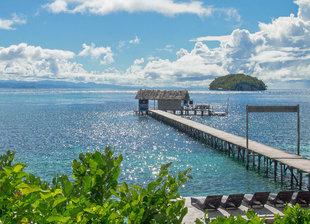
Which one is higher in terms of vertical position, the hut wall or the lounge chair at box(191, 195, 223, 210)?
the hut wall


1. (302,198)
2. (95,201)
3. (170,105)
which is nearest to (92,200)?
(95,201)

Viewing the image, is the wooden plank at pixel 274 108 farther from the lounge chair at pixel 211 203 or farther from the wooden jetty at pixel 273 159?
the lounge chair at pixel 211 203

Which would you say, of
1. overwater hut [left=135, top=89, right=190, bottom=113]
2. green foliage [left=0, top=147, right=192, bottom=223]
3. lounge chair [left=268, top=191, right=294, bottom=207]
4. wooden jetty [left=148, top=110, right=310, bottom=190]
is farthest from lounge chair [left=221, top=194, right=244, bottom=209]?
overwater hut [left=135, top=89, right=190, bottom=113]

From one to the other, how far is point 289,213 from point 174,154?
84.3 feet

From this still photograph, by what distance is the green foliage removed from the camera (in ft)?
7.95

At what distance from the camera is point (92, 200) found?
3.08 metres

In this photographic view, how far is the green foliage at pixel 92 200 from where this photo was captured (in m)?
2.42

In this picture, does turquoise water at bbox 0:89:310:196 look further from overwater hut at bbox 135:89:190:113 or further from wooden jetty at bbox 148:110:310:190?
overwater hut at bbox 135:89:190:113

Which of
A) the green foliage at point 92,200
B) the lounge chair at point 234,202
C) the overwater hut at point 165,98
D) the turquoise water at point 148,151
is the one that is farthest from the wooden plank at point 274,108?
the overwater hut at point 165,98

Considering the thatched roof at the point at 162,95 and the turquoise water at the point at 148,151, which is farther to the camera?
the thatched roof at the point at 162,95

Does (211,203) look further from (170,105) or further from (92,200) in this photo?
(170,105)

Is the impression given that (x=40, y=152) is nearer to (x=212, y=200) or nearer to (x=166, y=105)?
(x=212, y=200)

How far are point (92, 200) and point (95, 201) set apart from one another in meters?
0.03

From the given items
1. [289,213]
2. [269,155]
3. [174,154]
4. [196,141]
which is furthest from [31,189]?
[196,141]
